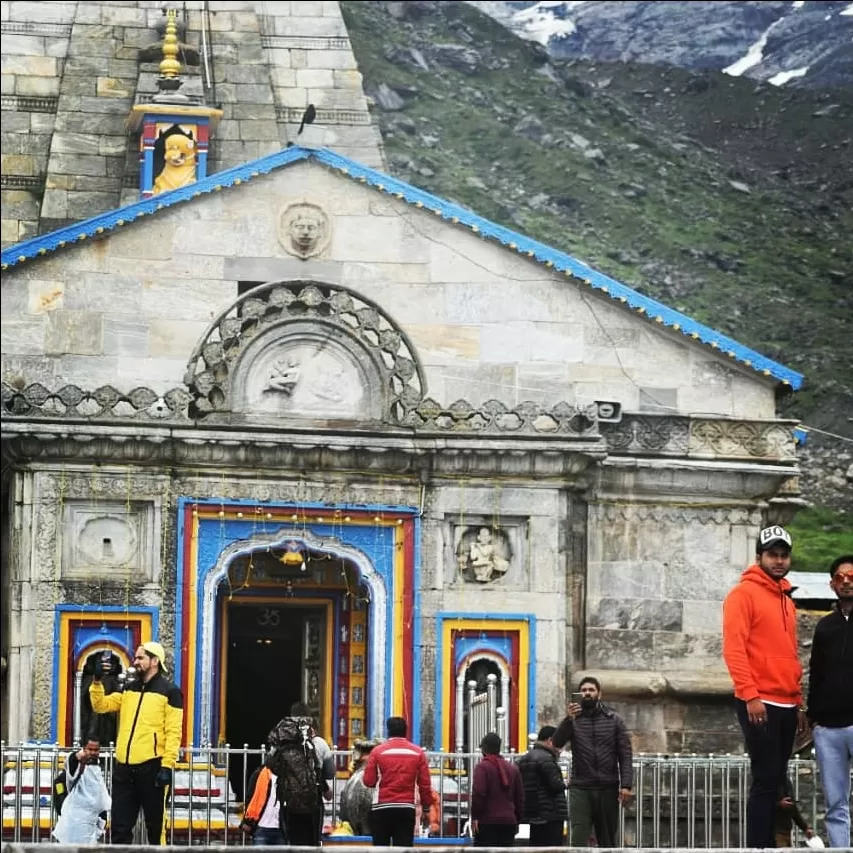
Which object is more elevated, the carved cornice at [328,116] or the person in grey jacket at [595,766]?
the carved cornice at [328,116]

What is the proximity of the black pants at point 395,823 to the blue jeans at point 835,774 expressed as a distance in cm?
455

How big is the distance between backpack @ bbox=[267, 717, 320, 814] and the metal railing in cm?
313

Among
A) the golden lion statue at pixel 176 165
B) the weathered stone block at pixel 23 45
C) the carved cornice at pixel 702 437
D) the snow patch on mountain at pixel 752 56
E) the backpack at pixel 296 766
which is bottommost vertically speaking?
the backpack at pixel 296 766

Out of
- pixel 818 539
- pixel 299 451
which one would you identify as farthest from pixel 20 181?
pixel 818 539

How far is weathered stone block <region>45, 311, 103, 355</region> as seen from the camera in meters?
30.5

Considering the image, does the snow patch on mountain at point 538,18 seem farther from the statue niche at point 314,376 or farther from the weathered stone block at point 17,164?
the statue niche at point 314,376

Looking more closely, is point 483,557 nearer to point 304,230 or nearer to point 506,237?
point 506,237

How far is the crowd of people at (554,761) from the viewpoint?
18.2 metres

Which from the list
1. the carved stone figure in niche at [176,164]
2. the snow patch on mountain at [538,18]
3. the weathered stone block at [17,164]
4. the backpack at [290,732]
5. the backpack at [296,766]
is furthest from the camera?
the snow patch on mountain at [538,18]

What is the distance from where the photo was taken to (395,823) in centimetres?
2166

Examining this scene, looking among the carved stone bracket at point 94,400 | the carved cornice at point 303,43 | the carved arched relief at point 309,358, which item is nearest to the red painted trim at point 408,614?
the carved arched relief at point 309,358

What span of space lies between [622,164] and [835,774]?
58.0 m

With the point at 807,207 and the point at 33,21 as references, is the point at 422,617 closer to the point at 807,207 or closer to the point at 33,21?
the point at 33,21

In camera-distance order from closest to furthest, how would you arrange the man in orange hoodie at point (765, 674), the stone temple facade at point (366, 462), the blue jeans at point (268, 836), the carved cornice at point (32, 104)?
the man in orange hoodie at point (765, 674), the blue jeans at point (268, 836), the stone temple facade at point (366, 462), the carved cornice at point (32, 104)
